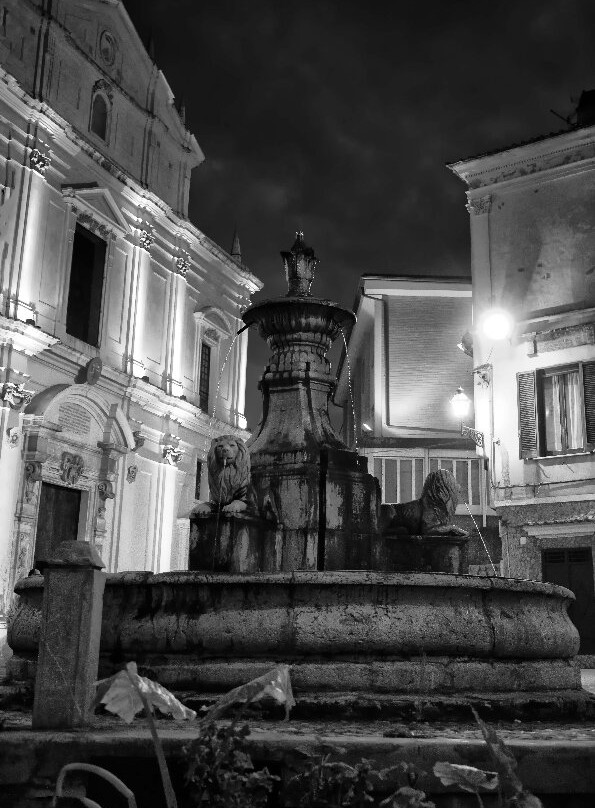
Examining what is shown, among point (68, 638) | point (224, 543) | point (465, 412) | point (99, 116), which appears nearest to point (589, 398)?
point (465, 412)

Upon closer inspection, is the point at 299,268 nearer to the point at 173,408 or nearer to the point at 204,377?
the point at 173,408

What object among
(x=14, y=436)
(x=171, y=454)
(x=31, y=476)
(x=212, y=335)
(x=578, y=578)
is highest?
(x=212, y=335)

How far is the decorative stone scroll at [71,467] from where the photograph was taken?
19.6 m

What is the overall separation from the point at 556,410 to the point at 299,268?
11165 millimetres

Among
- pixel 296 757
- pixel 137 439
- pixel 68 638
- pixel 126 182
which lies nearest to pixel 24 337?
pixel 137 439

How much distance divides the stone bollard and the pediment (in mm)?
17916

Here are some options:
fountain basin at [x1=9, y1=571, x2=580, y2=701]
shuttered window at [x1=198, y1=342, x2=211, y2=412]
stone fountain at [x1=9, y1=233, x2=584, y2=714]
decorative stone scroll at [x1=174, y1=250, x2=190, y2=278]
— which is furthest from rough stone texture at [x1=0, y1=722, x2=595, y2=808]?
shuttered window at [x1=198, y1=342, x2=211, y2=412]

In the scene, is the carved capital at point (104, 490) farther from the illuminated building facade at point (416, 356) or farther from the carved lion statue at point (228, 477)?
the carved lion statue at point (228, 477)

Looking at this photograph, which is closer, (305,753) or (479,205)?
(305,753)

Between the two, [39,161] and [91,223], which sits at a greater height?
[39,161]

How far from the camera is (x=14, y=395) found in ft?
59.3

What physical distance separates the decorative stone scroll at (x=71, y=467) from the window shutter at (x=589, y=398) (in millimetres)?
11510

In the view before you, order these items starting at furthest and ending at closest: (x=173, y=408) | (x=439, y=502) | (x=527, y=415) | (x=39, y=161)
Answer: (x=173, y=408), (x=39, y=161), (x=527, y=415), (x=439, y=502)

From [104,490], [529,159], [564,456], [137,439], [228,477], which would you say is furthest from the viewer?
[137,439]
